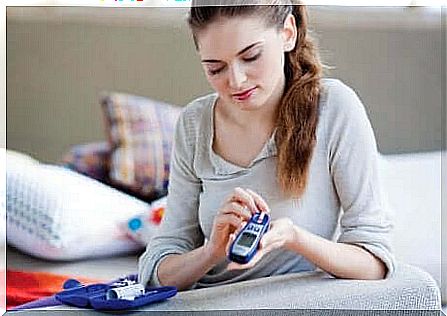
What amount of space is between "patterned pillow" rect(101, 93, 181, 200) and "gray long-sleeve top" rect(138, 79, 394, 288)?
0.40m

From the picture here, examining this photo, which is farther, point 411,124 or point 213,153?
point 411,124

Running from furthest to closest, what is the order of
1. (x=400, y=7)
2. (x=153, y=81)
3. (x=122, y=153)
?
(x=122, y=153) < (x=153, y=81) < (x=400, y=7)

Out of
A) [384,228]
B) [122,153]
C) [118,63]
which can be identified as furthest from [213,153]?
[122,153]

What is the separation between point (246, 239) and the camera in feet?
3.08

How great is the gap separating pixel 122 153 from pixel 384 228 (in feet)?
2.21

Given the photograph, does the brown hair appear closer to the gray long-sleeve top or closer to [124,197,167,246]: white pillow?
the gray long-sleeve top

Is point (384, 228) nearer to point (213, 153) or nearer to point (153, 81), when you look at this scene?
point (213, 153)

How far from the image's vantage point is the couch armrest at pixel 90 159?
57.7 inches

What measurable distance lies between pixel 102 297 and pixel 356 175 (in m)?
0.28

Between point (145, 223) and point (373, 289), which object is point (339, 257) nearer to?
point (373, 289)

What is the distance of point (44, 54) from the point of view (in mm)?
1302

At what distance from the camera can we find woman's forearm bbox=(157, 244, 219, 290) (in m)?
1.03

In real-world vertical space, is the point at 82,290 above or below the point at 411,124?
below

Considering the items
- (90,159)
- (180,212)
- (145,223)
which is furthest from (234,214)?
(90,159)
